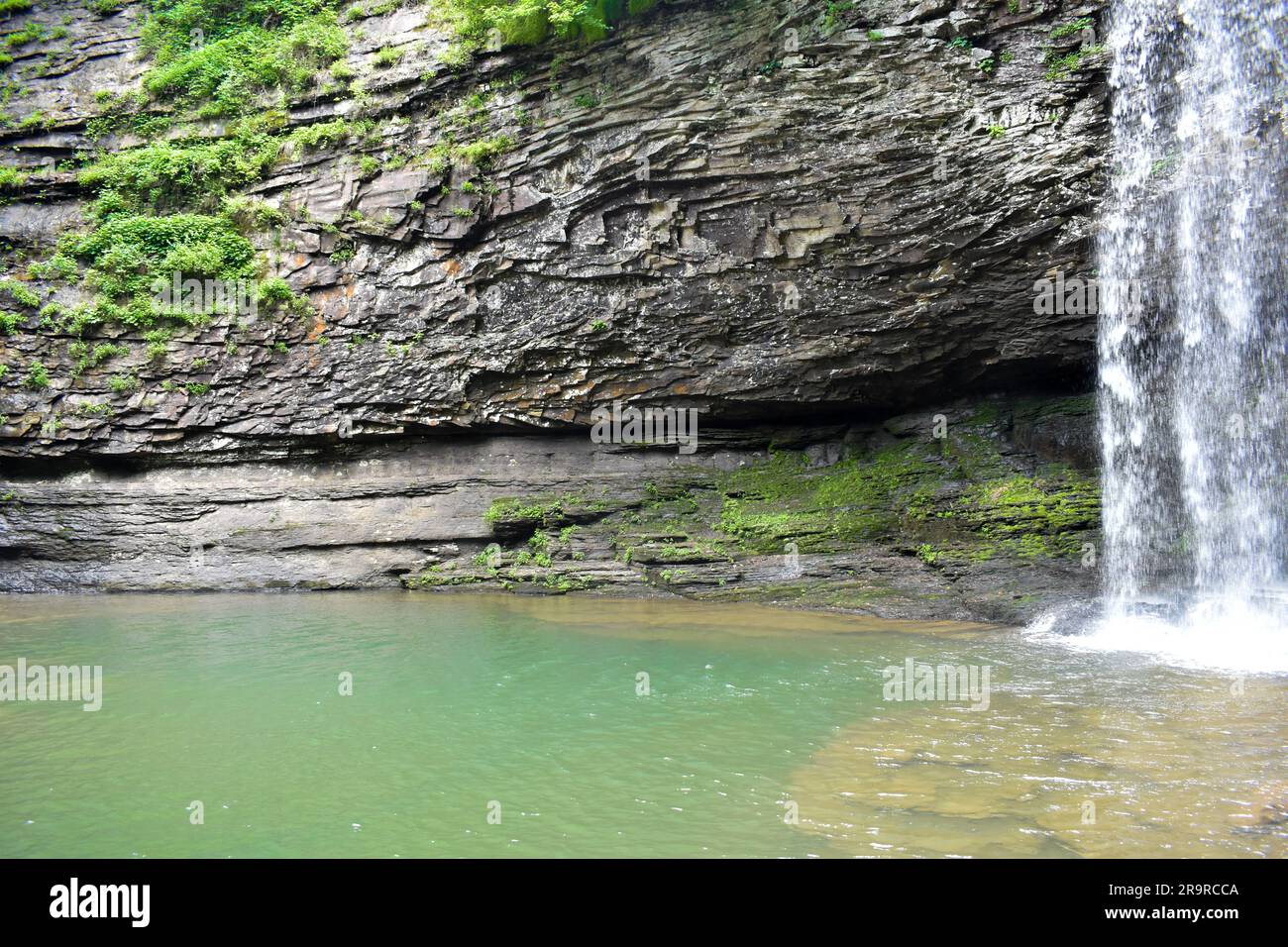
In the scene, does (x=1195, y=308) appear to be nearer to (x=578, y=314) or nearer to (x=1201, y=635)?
(x=1201, y=635)

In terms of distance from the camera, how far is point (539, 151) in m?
14.3

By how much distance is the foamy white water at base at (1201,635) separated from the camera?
24.6ft

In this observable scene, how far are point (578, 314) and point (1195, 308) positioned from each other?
364 inches

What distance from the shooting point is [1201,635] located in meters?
8.73

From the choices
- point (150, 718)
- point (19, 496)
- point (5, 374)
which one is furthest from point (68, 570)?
point (150, 718)

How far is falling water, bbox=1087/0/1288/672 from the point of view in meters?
10.2

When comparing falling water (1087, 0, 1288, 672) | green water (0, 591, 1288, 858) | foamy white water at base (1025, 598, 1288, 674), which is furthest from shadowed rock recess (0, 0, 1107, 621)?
green water (0, 591, 1288, 858)

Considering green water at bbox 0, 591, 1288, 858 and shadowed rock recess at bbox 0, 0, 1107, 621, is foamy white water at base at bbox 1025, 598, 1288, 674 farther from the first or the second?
shadowed rock recess at bbox 0, 0, 1107, 621

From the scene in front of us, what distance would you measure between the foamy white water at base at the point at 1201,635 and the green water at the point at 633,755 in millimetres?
569

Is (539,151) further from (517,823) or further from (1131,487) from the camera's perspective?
(517,823)

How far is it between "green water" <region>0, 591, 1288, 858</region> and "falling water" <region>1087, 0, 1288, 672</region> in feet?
12.0

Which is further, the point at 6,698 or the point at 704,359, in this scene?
the point at 704,359

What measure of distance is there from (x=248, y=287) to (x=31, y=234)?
460 cm

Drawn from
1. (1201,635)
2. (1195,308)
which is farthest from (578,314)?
(1201,635)
